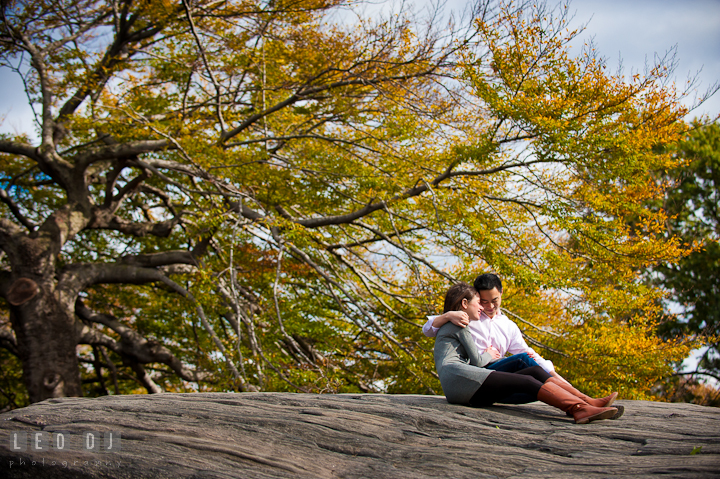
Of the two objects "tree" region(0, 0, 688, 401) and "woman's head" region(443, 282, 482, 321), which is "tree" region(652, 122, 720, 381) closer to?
"tree" region(0, 0, 688, 401)

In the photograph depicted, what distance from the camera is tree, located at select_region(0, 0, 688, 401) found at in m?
5.55

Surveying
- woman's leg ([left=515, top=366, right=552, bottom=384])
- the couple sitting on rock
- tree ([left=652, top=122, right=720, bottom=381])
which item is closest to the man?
the couple sitting on rock

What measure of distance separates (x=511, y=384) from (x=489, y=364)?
1.35ft

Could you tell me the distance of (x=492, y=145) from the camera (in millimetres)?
5707

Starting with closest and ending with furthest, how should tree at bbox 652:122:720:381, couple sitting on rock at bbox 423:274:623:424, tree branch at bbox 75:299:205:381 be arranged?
couple sitting on rock at bbox 423:274:623:424 → tree branch at bbox 75:299:205:381 → tree at bbox 652:122:720:381

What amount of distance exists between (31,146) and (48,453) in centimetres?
854

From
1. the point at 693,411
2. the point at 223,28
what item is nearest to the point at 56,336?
the point at 223,28

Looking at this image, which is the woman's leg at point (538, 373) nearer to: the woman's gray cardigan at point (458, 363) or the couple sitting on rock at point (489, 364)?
the couple sitting on rock at point (489, 364)

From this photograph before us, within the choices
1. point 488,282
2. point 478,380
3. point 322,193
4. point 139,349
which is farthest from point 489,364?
point 139,349

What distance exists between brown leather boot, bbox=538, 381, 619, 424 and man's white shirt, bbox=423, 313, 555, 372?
Answer: 515 millimetres

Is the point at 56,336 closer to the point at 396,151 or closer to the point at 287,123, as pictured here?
the point at 287,123

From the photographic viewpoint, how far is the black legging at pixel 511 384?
2.90m

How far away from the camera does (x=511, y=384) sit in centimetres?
293

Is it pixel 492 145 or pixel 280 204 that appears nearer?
pixel 492 145
